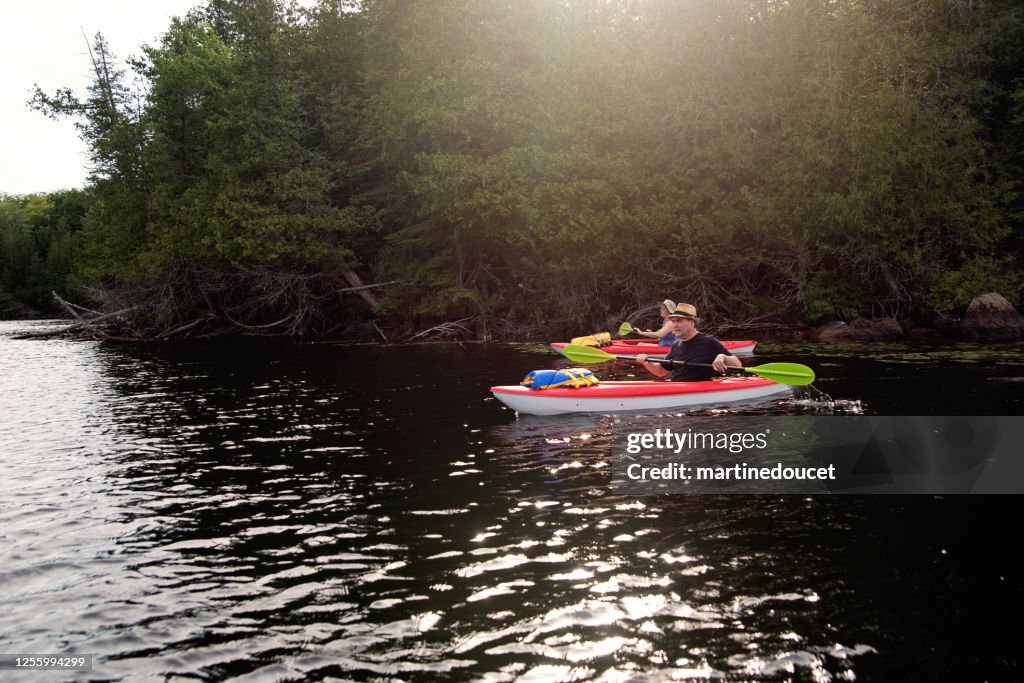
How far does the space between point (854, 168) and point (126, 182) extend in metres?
30.5

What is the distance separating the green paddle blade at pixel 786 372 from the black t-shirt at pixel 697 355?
627 mm

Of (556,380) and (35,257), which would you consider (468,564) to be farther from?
(35,257)

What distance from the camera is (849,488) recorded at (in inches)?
309

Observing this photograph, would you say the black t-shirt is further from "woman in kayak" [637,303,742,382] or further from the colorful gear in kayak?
the colorful gear in kayak

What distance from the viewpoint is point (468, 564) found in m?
5.95

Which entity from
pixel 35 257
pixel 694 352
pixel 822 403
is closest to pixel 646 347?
pixel 694 352

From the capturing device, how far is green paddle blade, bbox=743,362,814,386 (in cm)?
1141

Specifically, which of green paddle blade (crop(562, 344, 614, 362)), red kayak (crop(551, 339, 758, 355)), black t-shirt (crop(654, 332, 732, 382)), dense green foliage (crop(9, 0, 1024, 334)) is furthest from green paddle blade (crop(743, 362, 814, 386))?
dense green foliage (crop(9, 0, 1024, 334))

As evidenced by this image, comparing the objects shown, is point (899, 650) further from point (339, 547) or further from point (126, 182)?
point (126, 182)

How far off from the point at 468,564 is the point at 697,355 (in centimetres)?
704

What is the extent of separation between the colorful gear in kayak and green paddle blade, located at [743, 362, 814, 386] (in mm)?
2597

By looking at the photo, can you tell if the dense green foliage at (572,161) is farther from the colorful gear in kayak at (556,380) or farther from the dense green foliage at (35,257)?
the dense green foliage at (35,257)

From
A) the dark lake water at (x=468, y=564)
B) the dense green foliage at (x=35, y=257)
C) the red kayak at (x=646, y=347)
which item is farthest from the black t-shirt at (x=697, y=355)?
the dense green foliage at (x=35, y=257)

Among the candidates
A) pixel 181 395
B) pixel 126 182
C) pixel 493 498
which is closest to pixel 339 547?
pixel 493 498
